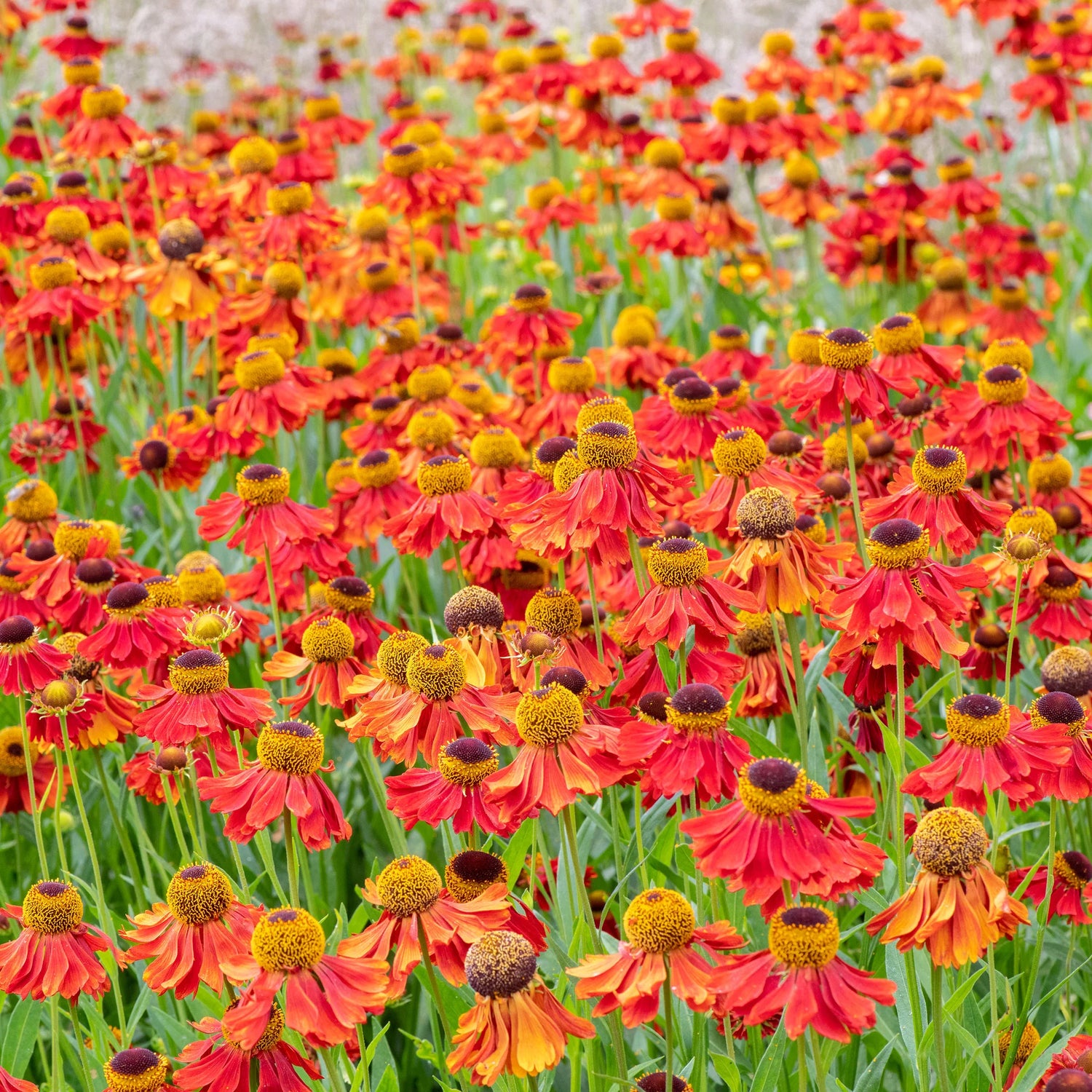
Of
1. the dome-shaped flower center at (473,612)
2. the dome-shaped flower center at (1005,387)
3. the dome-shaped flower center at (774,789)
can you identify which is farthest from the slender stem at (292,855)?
the dome-shaped flower center at (1005,387)

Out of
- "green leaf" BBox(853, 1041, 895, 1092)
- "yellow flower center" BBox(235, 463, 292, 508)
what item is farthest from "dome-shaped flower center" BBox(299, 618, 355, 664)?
"green leaf" BBox(853, 1041, 895, 1092)

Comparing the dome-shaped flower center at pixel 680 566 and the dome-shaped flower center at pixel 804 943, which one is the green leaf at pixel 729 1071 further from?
the dome-shaped flower center at pixel 680 566

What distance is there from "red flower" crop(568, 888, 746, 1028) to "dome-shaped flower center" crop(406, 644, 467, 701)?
45cm

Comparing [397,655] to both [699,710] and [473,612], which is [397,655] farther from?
[699,710]

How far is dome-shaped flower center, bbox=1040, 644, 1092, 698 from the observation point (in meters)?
1.88

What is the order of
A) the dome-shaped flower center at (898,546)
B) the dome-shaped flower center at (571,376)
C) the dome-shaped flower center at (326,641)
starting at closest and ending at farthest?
the dome-shaped flower center at (898,546) → the dome-shaped flower center at (326,641) → the dome-shaped flower center at (571,376)

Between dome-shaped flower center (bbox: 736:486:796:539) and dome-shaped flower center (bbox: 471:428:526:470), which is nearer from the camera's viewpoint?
dome-shaped flower center (bbox: 736:486:796:539)

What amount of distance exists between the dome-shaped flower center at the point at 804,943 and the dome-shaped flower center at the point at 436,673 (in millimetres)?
584

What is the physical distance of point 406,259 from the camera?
4.15 m

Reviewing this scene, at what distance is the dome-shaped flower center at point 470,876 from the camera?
5.03 ft

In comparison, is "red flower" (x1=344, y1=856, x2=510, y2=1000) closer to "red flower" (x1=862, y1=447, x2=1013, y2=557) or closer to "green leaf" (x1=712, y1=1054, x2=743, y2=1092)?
"green leaf" (x1=712, y1=1054, x2=743, y2=1092)

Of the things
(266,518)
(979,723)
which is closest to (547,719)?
(979,723)

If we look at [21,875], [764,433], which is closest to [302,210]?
[764,433]

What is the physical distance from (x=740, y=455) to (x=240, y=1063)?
1026 millimetres
